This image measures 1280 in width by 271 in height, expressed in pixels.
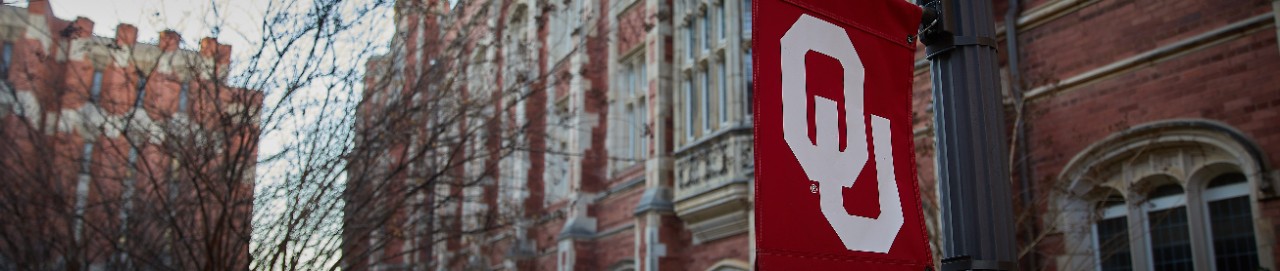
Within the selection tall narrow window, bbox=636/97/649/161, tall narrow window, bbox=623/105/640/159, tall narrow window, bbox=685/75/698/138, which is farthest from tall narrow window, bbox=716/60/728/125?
tall narrow window, bbox=623/105/640/159

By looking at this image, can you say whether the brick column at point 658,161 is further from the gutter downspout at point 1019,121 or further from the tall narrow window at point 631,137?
the gutter downspout at point 1019,121

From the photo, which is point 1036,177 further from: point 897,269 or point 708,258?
point 897,269

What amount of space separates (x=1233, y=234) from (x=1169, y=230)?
643mm

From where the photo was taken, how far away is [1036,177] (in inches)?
442

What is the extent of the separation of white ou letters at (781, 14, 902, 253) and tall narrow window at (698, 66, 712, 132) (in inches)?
509

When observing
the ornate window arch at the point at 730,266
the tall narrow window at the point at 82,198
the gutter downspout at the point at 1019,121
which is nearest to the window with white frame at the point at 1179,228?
the gutter downspout at the point at 1019,121

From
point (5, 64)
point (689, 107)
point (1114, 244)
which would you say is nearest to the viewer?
point (1114, 244)

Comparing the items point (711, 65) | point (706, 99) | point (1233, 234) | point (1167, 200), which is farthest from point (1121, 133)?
point (706, 99)

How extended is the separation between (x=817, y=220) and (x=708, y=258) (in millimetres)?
13616

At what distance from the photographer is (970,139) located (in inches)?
131

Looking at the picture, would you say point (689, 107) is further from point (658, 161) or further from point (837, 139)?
point (837, 139)

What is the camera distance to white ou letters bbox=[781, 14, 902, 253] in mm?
3363

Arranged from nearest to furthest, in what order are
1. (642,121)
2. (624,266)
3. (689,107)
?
1. (689,107)
2. (624,266)
3. (642,121)

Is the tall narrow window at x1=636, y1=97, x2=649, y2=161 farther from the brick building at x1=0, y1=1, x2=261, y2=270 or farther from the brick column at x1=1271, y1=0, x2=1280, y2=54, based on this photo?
the brick column at x1=1271, y1=0, x2=1280, y2=54
